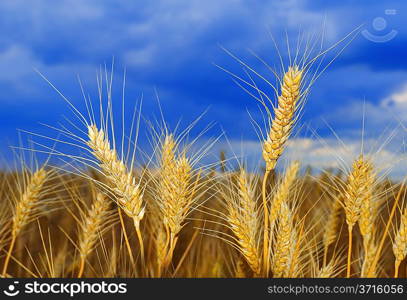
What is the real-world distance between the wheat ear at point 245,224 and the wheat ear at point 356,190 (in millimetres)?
477

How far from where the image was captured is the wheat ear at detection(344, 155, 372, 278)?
2.70m

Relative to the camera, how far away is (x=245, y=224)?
2.58 m

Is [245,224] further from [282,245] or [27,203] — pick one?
[27,203]

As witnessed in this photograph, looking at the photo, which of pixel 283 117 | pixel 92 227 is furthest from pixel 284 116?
pixel 92 227

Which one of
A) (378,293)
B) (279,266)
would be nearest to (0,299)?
(279,266)

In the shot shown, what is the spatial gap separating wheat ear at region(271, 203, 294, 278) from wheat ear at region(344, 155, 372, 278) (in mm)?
342

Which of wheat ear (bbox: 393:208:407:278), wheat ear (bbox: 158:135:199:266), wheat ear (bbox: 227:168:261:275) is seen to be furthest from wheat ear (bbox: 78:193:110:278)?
wheat ear (bbox: 393:208:407:278)

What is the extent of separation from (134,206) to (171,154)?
1.34 ft

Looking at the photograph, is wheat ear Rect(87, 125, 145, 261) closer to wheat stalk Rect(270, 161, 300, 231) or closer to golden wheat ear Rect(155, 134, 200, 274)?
golden wheat ear Rect(155, 134, 200, 274)

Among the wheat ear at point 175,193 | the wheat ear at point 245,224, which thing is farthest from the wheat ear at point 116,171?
the wheat ear at point 245,224

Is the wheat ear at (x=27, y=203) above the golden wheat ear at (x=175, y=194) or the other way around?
above

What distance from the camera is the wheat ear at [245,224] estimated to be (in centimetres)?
254

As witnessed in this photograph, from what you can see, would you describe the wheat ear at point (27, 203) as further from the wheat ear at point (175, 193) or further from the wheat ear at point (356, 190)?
the wheat ear at point (356, 190)

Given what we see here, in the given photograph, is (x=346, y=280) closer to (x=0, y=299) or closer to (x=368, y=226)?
(x=368, y=226)
